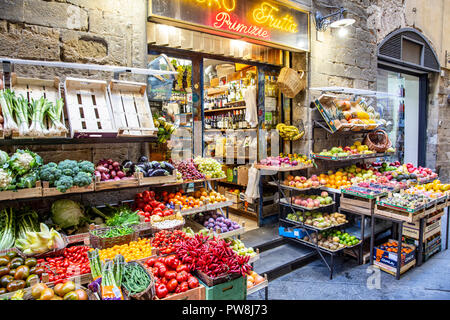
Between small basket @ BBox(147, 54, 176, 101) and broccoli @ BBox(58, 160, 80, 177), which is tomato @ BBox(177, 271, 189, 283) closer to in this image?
broccoli @ BBox(58, 160, 80, 177)

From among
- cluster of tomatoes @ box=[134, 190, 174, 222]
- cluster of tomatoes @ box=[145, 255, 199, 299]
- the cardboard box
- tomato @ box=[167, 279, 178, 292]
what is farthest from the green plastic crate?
the cardboard box

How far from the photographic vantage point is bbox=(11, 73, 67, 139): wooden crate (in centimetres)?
316

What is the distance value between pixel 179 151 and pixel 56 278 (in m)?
2.91

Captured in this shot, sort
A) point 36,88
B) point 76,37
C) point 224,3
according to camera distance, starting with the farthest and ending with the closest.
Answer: point 224,3
point 76,37
point 36,88

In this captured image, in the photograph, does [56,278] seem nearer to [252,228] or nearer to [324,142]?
[252,228]

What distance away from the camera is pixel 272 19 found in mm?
5387

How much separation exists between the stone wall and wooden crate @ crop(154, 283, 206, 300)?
215cm

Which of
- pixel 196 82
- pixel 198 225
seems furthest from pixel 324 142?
pixel 198 225

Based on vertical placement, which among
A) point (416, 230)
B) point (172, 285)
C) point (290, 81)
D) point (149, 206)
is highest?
point (290, 81)

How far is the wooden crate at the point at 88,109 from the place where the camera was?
321 centimetres

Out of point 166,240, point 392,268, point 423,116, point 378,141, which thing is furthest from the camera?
point 423,116

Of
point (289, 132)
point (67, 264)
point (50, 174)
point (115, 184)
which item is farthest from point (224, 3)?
point (67, 264)

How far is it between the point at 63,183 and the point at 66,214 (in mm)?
549

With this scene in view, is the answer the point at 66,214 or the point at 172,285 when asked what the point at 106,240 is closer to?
the point at 66,214
